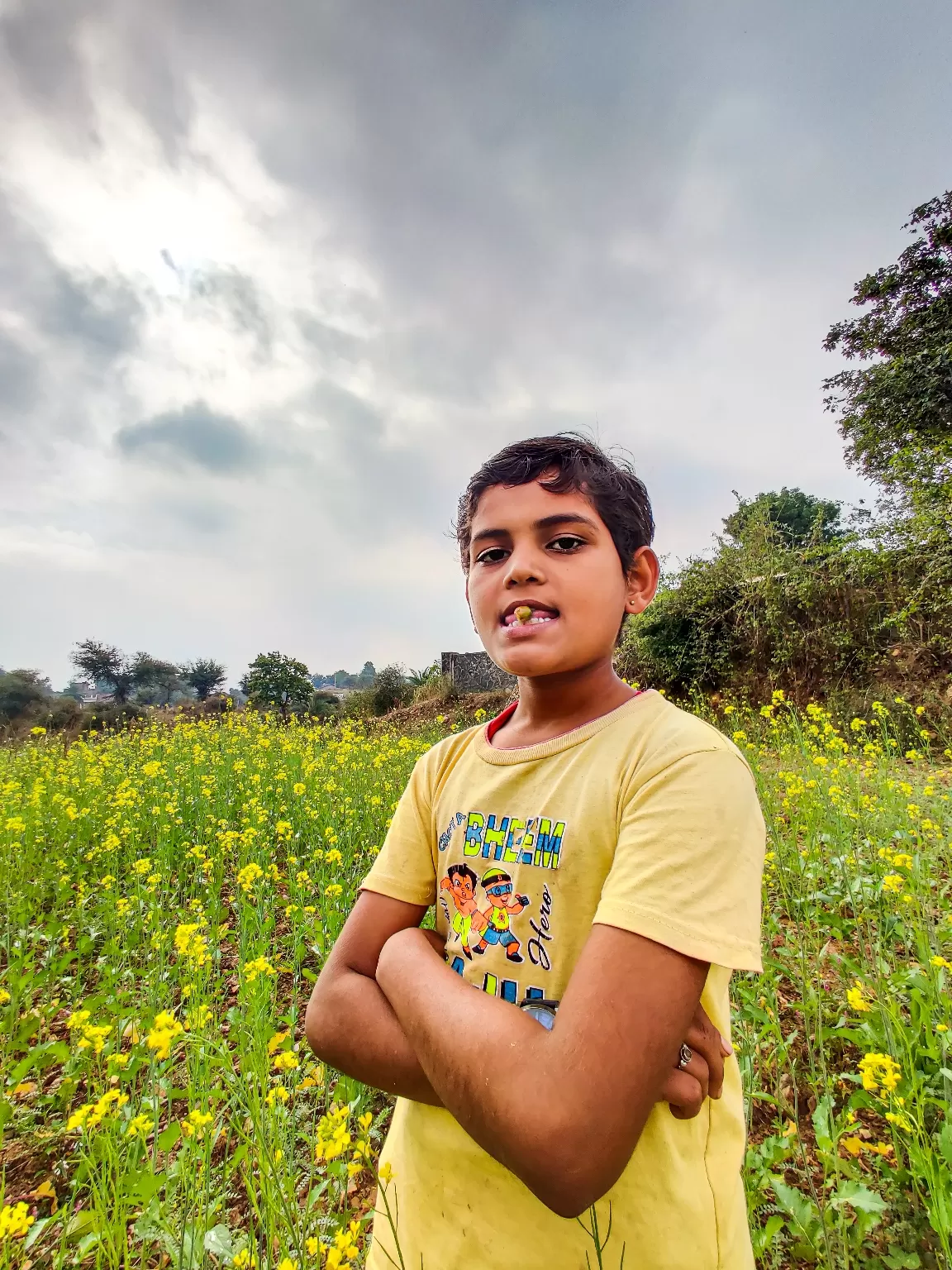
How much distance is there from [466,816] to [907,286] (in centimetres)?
2145

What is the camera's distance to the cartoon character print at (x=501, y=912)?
0.90 meters

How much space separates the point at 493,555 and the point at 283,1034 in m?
1.44

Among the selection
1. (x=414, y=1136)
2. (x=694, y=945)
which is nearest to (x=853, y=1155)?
(x=414, y=1136)

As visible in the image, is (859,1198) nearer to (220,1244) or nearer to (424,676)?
(220,1244)

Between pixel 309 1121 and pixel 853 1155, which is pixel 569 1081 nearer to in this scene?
pixel 853 1155

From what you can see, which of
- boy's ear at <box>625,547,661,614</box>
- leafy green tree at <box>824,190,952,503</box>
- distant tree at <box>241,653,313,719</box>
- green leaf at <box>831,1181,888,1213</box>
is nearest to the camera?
boy's ear at <box>625,547,661,614</box>

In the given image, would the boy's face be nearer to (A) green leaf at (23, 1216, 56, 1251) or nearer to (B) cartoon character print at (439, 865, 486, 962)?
(B) cartoon character print at (439, 865, 486, 962)

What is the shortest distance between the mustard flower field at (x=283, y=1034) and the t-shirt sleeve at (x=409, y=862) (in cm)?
46

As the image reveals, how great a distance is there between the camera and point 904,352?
15.5 metres

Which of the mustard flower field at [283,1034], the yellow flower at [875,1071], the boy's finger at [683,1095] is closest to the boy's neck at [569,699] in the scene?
the boy's finger at [683,1095]

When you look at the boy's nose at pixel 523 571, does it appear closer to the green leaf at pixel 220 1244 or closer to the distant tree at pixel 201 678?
the green leaf at pixel 220 1244

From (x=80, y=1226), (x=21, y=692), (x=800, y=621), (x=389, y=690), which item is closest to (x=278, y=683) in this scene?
(x=21, y=692)

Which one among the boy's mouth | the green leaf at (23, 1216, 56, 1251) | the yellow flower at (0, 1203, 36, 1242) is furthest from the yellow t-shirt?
the green leaf at (23, 1216, 56, 1251)

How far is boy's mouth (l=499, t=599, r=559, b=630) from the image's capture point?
1.01m
